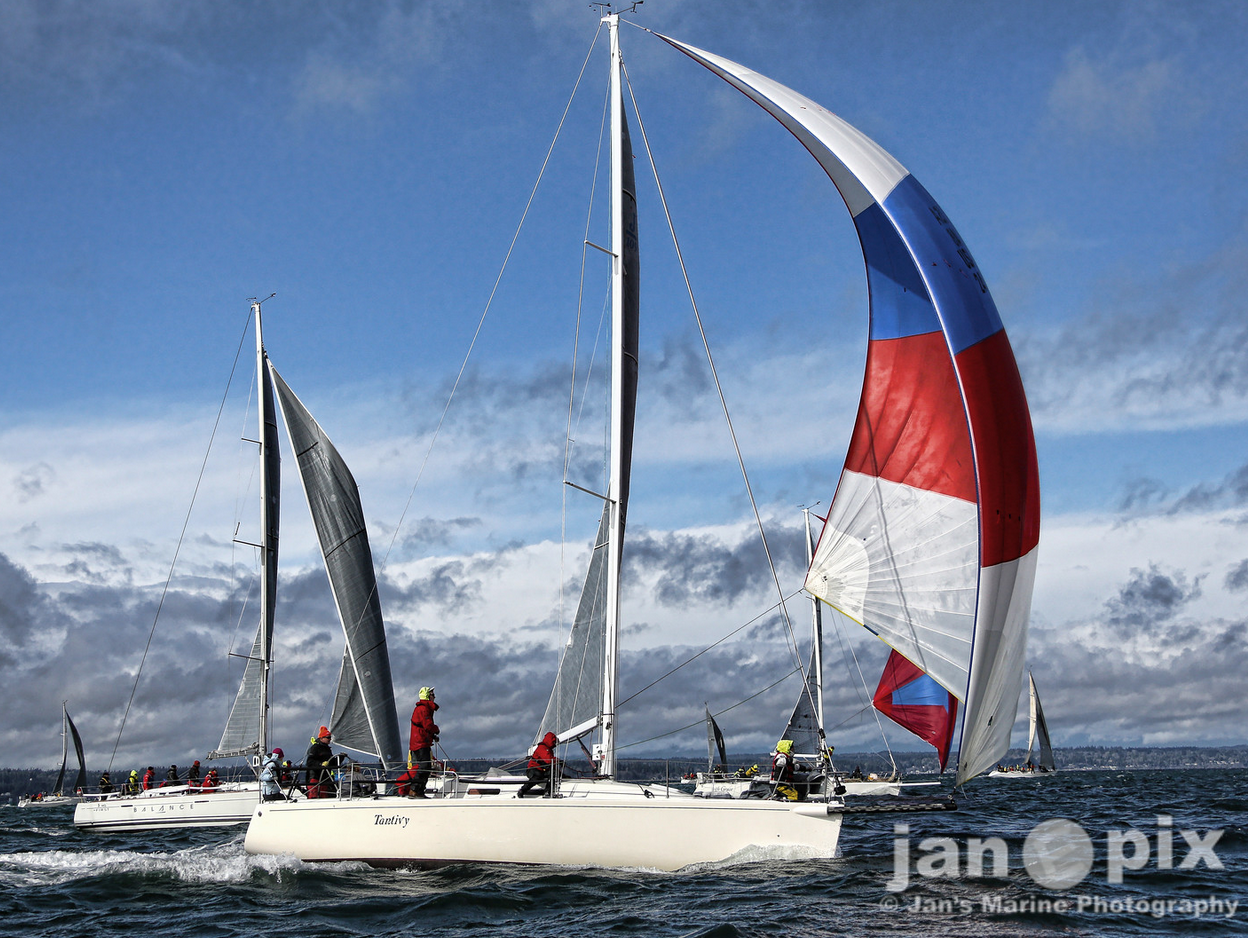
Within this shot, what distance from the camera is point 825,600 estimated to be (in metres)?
13.4

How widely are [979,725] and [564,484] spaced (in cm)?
673

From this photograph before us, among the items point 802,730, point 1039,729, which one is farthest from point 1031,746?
point 802,730

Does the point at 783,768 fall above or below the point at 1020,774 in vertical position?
above

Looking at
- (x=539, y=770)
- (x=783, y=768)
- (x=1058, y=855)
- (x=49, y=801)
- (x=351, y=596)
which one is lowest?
(x=49, y=801)

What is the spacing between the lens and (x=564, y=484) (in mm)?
15000

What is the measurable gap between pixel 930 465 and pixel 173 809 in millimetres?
20386

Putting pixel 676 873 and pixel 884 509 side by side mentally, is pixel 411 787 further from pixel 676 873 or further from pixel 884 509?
pixel 884 509

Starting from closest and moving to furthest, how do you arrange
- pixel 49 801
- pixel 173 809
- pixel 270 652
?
pixel 173 809 → pixel 270 652 → pixel 49 801

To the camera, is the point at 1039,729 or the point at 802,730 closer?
the point at 802,730

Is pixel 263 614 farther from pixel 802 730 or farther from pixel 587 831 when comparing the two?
pixel 802 730

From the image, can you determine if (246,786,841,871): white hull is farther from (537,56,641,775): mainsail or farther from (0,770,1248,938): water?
(537,56,641,775): mainsail

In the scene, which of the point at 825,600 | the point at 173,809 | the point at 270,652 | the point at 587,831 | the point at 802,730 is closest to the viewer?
the point at 587,831

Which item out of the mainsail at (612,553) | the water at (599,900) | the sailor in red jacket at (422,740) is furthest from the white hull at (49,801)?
the mainsail at (612,553)

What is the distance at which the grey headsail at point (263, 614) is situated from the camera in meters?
24.4
